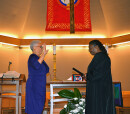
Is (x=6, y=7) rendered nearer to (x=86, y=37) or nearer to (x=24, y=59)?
(x=24, y=59)

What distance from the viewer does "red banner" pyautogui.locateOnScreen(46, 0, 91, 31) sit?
6344mm

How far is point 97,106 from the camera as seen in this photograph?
3008 millimetres

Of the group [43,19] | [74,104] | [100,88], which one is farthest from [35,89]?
[43,19]

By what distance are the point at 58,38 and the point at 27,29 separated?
110 centimetres

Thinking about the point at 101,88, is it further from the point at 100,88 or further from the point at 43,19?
the point at 43,19

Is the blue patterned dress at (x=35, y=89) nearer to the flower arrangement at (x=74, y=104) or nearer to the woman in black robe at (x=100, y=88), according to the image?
the flower arrangement at (x=74, y=104)

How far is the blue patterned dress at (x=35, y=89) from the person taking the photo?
333 centimetres

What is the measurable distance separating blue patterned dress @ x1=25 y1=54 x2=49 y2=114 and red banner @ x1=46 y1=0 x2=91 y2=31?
3.09 m

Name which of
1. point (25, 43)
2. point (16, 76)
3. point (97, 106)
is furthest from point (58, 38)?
point (97, 106)

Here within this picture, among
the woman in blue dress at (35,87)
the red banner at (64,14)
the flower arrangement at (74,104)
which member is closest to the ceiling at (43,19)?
the red banner at (64,14)

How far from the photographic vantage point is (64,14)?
659 centimetres

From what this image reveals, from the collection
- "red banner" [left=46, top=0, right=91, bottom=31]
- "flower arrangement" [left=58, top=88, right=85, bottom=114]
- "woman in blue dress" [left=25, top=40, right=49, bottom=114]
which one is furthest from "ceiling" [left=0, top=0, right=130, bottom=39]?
"flower arrangement" [left=58, top=88, right=85, bottom=114]

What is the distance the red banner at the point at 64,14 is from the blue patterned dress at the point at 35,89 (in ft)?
10.1

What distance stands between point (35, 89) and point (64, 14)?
3.74 m
